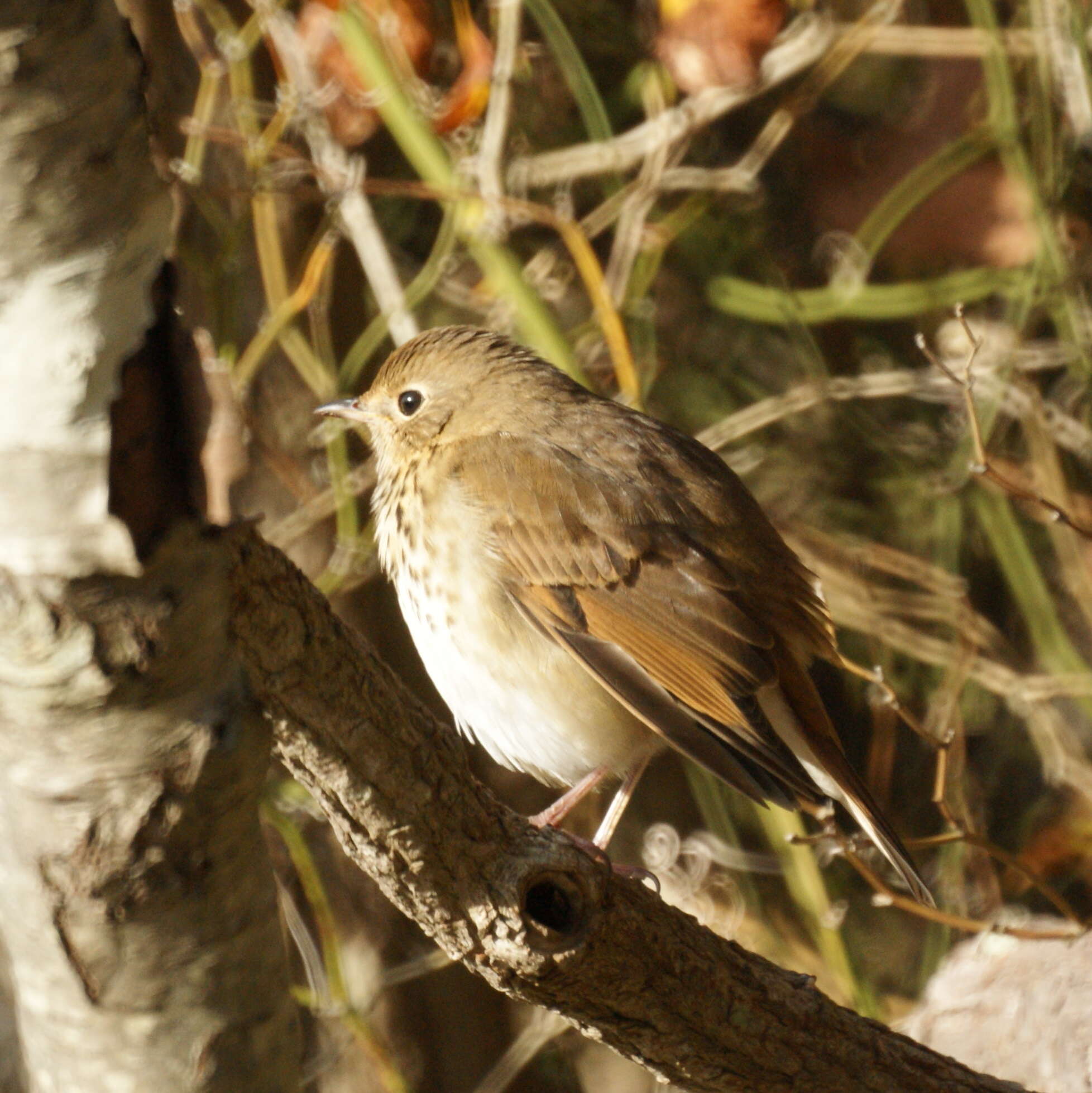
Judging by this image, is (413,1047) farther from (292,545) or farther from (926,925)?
(926,925)

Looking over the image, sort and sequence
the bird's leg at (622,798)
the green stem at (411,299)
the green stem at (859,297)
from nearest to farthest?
the bird's leg at (622,798) < the green stem at (411,299) < the green stem at (859,297)

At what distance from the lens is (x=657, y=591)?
8.05ft

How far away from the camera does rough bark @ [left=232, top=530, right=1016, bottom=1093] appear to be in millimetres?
1611

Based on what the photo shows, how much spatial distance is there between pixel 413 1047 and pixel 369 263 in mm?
2190

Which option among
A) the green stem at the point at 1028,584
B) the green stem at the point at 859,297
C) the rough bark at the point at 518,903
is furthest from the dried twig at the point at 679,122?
the rough bark at the point at 518,903

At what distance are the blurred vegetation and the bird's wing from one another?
68 centimetres

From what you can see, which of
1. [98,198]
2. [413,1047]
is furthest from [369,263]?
[98,198]

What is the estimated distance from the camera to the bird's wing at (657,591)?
7.58ft

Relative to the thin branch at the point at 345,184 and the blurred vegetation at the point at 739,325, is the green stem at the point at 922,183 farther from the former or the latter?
the thin branch at the point at 345,184

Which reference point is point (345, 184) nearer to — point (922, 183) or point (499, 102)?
point (499, 102)

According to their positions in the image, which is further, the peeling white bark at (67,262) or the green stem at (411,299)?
the green stem at (411,299)

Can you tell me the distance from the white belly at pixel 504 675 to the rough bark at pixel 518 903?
1.28ft

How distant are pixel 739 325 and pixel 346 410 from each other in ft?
6.57

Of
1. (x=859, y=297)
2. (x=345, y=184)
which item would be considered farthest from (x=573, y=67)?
(x=859, y=297)
